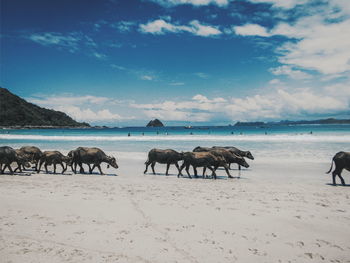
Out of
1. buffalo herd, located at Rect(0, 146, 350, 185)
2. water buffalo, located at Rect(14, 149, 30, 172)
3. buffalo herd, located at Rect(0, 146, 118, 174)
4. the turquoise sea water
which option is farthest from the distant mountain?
buffalo herd, located at Rect(0, 146, 350, 185)

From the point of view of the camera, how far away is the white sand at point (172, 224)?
493cm

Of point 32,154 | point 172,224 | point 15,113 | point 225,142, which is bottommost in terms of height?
point 172,224

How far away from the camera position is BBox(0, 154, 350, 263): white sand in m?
4.93

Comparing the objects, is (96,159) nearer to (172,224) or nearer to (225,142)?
(172,224)

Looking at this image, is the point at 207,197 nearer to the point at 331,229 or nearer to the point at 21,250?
the point at 331,229

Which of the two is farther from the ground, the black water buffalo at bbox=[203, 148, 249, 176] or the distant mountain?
the distant mountain

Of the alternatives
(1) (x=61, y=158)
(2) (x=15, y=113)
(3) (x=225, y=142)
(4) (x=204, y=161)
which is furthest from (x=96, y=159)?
(2) (x=15, y=113)

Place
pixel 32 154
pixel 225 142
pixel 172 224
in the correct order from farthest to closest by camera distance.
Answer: pixel 225 142 < pixel 32 154 < pixel 172 224

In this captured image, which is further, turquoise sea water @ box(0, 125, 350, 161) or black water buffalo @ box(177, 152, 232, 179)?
turquoise sea water @ box(0, 125, 350, 161)

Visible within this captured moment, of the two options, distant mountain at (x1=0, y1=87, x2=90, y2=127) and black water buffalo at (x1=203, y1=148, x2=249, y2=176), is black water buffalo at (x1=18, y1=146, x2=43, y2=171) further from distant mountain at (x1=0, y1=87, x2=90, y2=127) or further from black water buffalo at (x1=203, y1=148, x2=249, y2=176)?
distant mountain at (x1=0, y1=87, x2=90, y2=127)

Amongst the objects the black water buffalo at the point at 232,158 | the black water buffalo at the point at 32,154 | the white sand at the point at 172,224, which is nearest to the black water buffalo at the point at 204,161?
the black water buffalo at the point at 232,158

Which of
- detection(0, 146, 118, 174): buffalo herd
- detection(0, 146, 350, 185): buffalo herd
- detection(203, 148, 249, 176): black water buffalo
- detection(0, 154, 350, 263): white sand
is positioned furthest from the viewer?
detection(203, 148, 249, 176): black water buffalo

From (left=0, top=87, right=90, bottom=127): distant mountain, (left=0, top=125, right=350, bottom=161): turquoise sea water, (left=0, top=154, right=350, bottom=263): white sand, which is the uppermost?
(left=0, top=87, right=90, bottom=127): distant mountain

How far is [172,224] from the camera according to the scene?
249 inches
